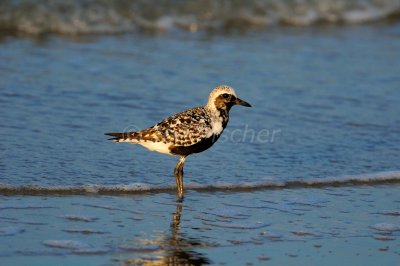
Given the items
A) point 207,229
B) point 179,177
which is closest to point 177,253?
point 207,229

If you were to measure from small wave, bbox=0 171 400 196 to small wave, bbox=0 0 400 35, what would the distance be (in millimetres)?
6974

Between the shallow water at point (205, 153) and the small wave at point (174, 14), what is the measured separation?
0.67 meters

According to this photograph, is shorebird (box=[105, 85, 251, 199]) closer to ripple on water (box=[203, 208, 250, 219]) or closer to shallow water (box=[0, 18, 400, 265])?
shallow water (box=[0, 18, 400, 265])

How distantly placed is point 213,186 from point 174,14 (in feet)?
26.7

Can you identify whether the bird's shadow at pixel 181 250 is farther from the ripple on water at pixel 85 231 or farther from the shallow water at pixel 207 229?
the ripple on water at pixel 85 231

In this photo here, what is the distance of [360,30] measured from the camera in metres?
17.0

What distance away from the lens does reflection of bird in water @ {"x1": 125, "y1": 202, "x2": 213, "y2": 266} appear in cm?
670

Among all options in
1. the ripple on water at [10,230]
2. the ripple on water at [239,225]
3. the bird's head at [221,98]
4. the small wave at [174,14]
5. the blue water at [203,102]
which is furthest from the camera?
the small wave at [174,14]

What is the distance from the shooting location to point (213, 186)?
8797mm

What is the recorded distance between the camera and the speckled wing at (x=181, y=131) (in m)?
8.66

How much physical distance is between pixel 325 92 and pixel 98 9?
200 inches

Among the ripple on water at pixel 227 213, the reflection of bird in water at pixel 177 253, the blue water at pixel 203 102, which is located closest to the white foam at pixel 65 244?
the reflection of bird in water at pixel 177 253

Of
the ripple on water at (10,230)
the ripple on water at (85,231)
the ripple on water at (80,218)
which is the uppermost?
the ripple on water at (80,218)

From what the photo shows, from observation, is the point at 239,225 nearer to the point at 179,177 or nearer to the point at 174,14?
the point at 179,177
